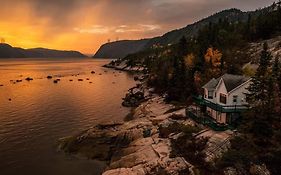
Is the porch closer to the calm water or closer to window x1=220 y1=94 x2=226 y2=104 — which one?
window x1=220 y1=94 x2=226 y2=104

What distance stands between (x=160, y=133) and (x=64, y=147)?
18.1 meters

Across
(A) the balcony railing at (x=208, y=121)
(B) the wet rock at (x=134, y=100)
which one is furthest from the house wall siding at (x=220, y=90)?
(B) the wet rock at (x=134, y=100)

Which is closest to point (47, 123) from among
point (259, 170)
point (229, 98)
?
point (229, 98)

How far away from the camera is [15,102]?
94812mm

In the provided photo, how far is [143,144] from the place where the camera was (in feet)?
146

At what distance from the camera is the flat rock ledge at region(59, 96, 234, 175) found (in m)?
36.1

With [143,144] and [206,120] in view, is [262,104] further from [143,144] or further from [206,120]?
[143,144]

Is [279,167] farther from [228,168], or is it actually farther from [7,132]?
[7,132]

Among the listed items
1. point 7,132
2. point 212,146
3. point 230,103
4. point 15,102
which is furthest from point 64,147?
point 15,102

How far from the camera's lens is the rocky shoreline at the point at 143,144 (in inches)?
1428

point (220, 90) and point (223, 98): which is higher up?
point (220, 90)

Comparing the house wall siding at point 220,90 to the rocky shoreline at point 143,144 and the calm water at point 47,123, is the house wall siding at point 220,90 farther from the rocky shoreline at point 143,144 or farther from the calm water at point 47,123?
the calm water at point 47,123

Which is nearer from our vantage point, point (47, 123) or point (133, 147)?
point (133, 147)

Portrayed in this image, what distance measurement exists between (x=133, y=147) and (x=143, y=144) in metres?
1.79
